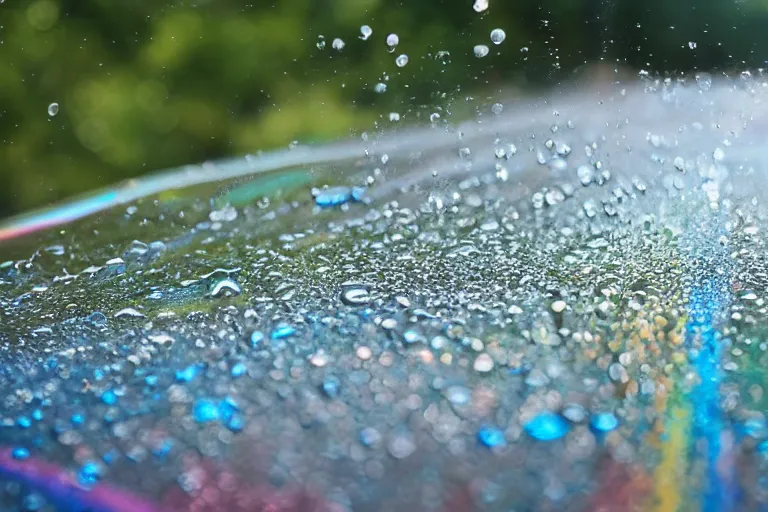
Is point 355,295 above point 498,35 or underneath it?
underneath

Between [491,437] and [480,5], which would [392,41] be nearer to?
[480,5]

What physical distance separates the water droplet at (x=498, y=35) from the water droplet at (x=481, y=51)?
27 millimetres

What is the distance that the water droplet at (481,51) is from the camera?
1.15 metres

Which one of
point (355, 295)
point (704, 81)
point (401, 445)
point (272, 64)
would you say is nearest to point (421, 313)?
point (355, 295)

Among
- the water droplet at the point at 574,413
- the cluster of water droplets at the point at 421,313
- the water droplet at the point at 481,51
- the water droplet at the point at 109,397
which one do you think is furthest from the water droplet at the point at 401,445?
the water droplet at the point at 481,51

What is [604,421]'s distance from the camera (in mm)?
492

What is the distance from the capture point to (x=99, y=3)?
4.89 feet

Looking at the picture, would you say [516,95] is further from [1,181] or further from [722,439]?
[1,181]

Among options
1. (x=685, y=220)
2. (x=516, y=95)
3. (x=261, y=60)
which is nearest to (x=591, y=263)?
(x=685, y=220)

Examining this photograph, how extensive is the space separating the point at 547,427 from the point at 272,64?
1151 mm

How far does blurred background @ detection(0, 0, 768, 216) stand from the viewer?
108cm

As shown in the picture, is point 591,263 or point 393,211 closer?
point 591,263

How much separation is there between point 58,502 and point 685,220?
26.6 inches

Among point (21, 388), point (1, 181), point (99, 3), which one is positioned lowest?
point (1, 181)
